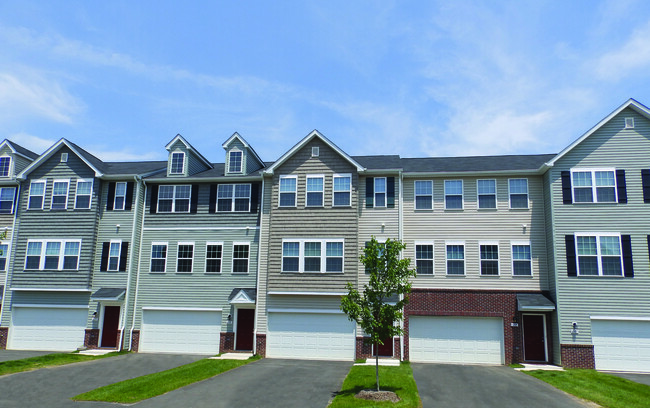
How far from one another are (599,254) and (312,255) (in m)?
13.3

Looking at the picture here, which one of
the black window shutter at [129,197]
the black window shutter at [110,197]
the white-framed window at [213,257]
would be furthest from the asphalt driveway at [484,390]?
the black window shutter at [110,197]

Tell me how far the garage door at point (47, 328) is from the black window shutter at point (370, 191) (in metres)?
16.1

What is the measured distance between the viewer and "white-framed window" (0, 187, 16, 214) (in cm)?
2833

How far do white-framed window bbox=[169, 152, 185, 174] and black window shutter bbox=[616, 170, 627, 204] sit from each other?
22.1 meters

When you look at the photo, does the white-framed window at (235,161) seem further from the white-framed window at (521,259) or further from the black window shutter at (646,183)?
the black window shutter at (646,183)

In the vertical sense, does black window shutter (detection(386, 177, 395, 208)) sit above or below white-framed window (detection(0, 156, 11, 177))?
below

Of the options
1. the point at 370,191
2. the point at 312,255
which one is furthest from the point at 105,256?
the point at 370,191

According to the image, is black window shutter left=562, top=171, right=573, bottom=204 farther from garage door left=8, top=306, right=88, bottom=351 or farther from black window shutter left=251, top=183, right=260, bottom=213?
garage door left=8, top=306, right=88, bottom=351

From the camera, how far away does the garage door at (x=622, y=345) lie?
21.8 metres

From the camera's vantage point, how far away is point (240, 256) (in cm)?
2600

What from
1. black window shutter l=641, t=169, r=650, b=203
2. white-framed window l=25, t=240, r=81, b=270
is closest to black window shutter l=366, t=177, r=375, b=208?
black window shutter l=641, t=169, r=650, b=203

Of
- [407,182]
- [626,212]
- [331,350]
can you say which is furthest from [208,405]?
[626,212]

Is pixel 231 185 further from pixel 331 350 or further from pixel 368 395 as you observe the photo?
pixel 368 395

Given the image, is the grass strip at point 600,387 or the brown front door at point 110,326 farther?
the brown front door at point 110,326
